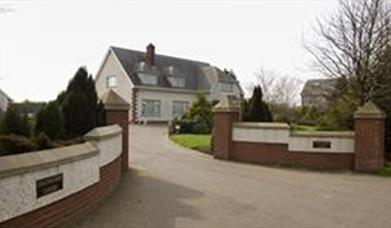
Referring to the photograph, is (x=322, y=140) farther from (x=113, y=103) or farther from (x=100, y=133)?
(x=100, y=133)

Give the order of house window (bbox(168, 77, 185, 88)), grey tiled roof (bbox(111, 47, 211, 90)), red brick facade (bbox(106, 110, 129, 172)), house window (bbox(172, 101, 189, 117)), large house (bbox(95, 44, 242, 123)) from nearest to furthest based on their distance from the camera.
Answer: red brick facade (bbox(106, 110, 129, 172))
large house (bbox(95, 44, 242, 123))
grey tiled roof (bbox(111, 47, 211, 90))
house window (bbox(172, 101, 189, 117))
house window (bbox(168, 77, 185, 88))

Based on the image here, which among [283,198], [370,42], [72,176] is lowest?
[283,198]

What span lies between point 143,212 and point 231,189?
3751 mm

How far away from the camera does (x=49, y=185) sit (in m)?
7.72

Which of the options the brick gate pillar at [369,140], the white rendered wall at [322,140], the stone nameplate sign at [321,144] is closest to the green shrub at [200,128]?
the white rendered wall at [322,140]

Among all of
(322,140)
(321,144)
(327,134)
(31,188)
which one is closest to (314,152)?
(321,144)

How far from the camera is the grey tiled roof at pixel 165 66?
166ft

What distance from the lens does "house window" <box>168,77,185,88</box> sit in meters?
54.3

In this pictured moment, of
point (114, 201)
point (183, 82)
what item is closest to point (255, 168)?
point (114, 201)

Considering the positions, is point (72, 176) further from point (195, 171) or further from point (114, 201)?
point (195, 171)

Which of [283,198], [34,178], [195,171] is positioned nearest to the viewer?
[34,178]

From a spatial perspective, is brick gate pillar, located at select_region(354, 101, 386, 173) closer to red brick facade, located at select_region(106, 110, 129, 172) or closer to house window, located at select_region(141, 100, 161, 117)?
red brick facade, located at select_region(106, 110, 129, 172)

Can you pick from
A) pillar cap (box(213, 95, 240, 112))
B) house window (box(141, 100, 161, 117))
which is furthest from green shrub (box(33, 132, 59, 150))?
house window (box(141, 100, 161, 117))

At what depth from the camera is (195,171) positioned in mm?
16391
